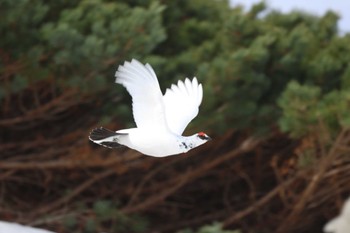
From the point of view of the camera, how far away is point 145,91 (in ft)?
9.53

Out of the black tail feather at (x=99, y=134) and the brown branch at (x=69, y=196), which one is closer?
the black tail feather at (x=99, y=134)

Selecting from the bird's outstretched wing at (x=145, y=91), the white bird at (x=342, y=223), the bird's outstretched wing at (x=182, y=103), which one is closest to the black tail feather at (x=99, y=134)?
the bird's outstretched wing at (x=145, y=91)

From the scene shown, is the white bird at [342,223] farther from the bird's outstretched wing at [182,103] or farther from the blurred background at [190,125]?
the bird's outstretched wing at [182,103]

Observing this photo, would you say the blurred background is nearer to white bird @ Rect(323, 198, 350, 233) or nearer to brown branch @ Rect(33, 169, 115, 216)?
brown branch @ Rect(33, 169, 115, 216)

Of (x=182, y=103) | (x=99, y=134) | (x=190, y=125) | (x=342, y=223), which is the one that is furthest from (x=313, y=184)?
(x=99, y=134)

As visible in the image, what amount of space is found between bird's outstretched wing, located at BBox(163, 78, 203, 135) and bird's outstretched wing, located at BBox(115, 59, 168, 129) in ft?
1.10

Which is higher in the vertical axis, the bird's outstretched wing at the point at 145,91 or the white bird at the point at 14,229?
the white bird at the point at 14,229

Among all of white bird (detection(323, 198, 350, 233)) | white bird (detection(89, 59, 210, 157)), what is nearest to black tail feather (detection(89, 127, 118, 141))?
white bird (detection(89, 59, 210, 157))

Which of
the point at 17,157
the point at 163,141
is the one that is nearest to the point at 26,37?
the point at 17,157

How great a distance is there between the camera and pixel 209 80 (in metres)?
5.67

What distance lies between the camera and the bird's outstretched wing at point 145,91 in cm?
289

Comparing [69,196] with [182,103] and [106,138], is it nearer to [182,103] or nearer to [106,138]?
[182,103]

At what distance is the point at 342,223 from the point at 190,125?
1168mm

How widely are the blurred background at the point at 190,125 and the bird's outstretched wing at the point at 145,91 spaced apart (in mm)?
2474
